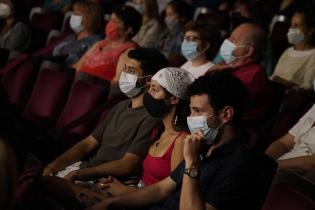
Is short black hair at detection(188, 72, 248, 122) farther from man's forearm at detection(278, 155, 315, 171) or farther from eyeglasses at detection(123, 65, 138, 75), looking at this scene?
eyeglasses at detection(123, 65, 138, 75)

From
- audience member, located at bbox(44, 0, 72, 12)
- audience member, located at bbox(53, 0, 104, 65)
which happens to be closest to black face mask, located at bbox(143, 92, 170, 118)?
audience member, located at bbox(53, 0, 104, 65)

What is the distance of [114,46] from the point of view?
14.0ft

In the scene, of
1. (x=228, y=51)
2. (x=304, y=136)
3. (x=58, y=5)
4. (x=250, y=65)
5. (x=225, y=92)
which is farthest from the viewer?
(x=58, y=5)

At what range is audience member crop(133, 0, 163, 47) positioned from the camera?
506 centimetres

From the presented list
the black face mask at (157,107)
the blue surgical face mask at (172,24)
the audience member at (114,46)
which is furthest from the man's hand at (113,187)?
the blue surgical face mask at (172,24)

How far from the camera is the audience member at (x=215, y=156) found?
2111 millimetres

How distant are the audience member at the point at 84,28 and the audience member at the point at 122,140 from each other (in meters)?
1.59

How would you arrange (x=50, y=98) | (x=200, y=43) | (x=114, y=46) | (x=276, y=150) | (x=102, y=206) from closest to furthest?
(x=102, y=206) < (x=276, y=150) < (x=200, y=43) < (x=50, y=98) < (x=114, y=46)

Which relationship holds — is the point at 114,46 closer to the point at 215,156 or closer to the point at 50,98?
the point at 50,98

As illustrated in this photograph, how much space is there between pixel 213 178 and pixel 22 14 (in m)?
3.67

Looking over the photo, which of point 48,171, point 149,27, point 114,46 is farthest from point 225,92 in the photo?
point 149,27

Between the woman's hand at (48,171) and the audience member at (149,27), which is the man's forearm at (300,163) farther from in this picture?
the audience member at (149,27)

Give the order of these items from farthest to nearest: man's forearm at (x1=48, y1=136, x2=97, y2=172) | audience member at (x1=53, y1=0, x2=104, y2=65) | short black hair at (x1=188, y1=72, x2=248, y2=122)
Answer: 1. audience member at (x1=53, y1=0, x2=104, y2=65)
2. man's forearm at (x1=48, y1=136, x2=97, y2=172)
3. short black hair at (x1=188, y1=72, x2=248, y2=122)

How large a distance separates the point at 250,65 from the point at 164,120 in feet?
3.06
